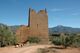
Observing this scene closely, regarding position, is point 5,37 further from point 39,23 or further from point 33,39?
point 39,23

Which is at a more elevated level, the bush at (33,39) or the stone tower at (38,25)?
the stone tower at (38,25)

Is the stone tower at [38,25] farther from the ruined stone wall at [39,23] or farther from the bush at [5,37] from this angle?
the bush at [5,37]

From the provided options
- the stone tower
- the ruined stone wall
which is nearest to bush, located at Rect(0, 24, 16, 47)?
the stone tower

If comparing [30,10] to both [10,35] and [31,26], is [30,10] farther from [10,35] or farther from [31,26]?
[10,35]

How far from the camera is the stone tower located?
142ft

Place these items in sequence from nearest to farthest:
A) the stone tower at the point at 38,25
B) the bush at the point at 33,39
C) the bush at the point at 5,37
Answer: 1. the bush at the point at 5,37
2. the bush at the point at 33,39
3. the stone tower at the point at 38,25

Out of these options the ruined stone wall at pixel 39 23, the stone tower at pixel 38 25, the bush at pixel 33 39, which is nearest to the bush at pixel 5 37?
the bush at pixel 33 39

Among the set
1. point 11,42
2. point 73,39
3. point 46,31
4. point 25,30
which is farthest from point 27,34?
point 73,39

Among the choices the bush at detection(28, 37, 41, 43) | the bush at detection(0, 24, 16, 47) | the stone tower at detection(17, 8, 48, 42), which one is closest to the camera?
the bush at detection(0, 24, 16, 47)

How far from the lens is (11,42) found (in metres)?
33.4

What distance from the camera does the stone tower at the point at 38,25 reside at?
43.3 meters

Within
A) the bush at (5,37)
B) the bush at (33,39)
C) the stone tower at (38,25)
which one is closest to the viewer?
Answer: the bush at (5,37)

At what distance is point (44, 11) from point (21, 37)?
27.0ft

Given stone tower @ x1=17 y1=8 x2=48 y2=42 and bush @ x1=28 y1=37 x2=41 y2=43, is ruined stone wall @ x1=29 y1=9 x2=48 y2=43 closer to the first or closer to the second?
stone tower @ x1=17 y1=8 x2=48 y2=42
